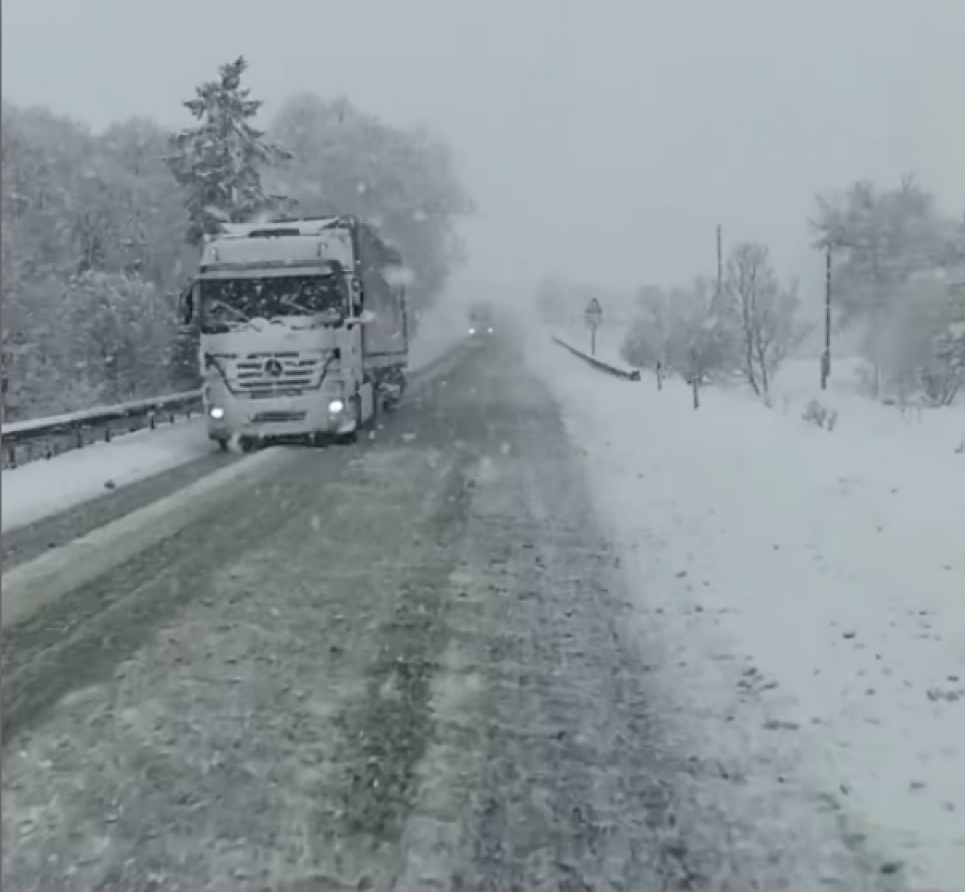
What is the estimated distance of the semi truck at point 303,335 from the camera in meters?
14.9

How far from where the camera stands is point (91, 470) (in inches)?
403

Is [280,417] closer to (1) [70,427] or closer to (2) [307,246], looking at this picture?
(2) [307,246]

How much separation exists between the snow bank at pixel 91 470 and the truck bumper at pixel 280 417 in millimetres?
371

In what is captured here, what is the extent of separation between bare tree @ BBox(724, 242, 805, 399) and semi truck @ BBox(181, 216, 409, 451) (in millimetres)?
18304

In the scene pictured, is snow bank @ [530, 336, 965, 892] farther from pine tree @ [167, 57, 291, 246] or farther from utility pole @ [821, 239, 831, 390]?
pine tree @ [167, 57, 291, 246]

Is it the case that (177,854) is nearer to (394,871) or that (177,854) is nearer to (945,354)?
(394,871)

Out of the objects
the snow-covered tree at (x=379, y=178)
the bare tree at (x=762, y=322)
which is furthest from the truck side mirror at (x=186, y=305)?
the bare tree at (x=762, y=322)

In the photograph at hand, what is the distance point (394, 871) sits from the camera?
11.6 feet

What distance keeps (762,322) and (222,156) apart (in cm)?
3426

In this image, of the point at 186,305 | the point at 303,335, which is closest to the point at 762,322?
the point at 303,335

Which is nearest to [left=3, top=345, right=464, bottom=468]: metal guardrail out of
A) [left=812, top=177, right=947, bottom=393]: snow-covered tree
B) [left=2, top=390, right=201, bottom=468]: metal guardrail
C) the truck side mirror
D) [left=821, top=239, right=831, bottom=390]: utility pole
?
[left=2, top=390, right=201, bottom=468]: metal guardrail


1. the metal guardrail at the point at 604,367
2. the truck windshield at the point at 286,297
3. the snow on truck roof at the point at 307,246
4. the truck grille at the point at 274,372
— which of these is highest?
the snow on truck roof at the point at 307,246

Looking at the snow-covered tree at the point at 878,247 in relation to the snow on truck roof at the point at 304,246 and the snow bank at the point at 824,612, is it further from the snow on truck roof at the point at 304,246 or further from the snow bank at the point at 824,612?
the snow on truck roof at the point at 304,246

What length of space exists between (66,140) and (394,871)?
90.7 inches
